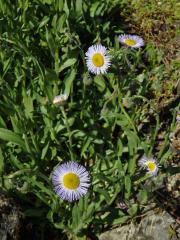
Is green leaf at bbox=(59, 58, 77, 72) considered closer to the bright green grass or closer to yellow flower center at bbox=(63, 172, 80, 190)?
the bright green grass

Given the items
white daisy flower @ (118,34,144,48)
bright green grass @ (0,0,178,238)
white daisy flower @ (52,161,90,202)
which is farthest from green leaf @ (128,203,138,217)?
white daisy flower @ (118,34,144,48)

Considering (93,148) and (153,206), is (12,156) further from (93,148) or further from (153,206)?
(153,206)

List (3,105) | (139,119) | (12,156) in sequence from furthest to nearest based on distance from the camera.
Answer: (139,119)
(3,105)
(12,156)

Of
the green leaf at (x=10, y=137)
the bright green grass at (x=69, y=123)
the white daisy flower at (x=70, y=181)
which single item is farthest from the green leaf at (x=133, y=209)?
the green leaf at (x=10, y=137)

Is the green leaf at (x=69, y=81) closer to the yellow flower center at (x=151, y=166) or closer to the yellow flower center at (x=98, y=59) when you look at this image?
the yellow flower center at (x=98, y=59)

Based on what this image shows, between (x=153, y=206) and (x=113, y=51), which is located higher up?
(x=113, y=51)

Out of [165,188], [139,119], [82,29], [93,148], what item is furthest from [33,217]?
[82,29]
